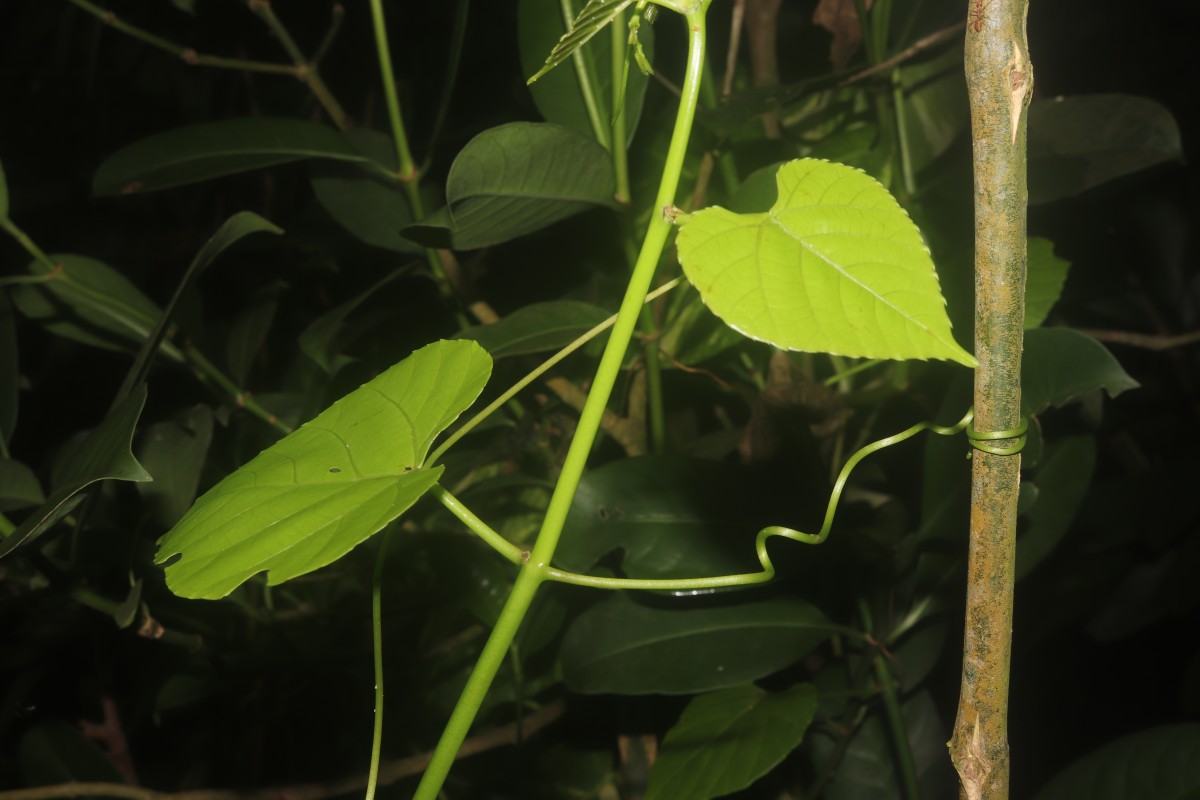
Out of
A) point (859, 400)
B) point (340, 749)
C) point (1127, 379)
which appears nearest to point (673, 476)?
point (859, 400)

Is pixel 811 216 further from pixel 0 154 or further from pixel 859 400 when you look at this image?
pixel 0 154

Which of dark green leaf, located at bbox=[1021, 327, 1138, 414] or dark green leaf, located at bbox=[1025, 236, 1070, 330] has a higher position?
dark green leaf, located at bbox=[1025, 236, 1070, 330]

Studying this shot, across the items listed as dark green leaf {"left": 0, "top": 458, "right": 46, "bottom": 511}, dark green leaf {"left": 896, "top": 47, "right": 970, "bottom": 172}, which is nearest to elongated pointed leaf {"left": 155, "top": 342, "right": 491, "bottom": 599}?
dark green leaf {"left": 0, "top": 458, "right": 46, "bottom": 511}

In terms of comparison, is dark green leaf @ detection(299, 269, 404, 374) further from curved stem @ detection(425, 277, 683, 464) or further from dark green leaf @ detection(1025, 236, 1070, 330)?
dark green leaf @ detection(1025, 236, 1070, 330)

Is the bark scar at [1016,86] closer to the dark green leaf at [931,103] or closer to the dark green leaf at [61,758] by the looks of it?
the dark green leaf at [931,103]

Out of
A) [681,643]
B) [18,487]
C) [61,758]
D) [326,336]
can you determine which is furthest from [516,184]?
[61,758]
